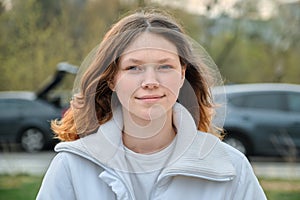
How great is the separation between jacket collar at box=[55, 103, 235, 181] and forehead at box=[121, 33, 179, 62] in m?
0.19

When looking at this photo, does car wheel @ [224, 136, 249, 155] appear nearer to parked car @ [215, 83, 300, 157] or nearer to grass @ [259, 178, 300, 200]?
parked car @ [215, 83, 300, 157]

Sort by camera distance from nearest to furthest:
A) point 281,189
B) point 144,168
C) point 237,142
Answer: point 144,168
point 281,189
point 237,142

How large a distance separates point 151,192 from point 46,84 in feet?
38.3

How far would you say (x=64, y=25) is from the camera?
15758 millimetres

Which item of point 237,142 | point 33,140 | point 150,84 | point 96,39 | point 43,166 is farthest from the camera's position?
point 96,39

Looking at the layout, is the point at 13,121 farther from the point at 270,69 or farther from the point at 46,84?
the point at 270,69

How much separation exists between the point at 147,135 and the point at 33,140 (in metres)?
12.2

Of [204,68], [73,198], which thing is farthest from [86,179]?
[204,68]

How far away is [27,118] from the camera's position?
14219 mm

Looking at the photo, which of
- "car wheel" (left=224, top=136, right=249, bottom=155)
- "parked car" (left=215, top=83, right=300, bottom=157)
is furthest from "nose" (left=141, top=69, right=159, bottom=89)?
"car wheel" (left=224, top=136, right=249, bottom=155)

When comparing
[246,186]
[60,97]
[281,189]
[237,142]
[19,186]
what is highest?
[246,186]

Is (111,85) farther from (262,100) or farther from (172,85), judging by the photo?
(262,100)

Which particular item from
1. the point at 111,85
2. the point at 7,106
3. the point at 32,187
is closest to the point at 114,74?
the point at 111,85

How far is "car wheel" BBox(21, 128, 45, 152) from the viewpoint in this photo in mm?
14164
